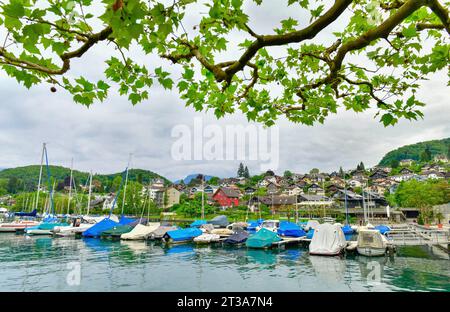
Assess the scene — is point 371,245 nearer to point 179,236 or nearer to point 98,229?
point 179,236

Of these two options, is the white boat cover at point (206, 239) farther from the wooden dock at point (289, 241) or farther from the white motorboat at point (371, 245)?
the white motorboat at point (371, 245)

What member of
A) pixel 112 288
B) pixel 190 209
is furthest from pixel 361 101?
pixel 190 209

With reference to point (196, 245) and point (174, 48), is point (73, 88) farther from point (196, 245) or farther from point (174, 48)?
point (196, 245)

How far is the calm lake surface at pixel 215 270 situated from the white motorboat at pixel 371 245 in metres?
0.79

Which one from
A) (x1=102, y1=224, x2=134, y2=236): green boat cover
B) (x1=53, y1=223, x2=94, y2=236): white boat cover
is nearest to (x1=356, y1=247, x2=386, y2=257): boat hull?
(x1=102, y1=224, x2=134, y2=236): green boat cover

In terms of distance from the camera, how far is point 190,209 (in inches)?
2657

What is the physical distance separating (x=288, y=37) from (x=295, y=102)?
91.9 inches

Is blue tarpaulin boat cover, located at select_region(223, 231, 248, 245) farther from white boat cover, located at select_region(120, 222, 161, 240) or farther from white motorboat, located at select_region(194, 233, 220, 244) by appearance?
white boat cover, located at select_region(120, 222, 161, 240)

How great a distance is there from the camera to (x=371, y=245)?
2311cm

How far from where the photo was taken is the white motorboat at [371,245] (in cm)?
2286

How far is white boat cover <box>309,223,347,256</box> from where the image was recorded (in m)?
23.0

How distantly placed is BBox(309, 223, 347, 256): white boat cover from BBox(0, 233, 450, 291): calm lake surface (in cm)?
68

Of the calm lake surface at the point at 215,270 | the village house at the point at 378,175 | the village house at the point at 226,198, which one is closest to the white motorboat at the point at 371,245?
the calm lake surface at the point at 215,270

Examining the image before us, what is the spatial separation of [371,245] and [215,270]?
43.7ft
